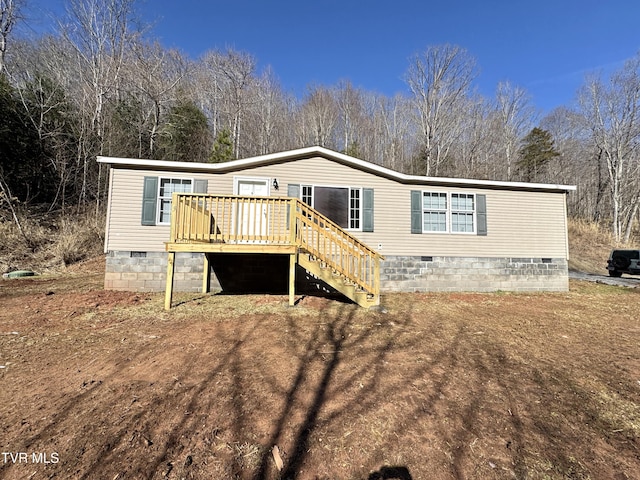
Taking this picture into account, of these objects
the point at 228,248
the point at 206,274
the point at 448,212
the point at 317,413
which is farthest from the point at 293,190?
the point at 317,413

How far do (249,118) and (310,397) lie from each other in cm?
2161

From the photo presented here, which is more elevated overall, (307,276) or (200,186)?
(200,186)

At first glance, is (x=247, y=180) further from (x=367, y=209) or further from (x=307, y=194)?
(x=367, y=209)

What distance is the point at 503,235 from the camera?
9227mm

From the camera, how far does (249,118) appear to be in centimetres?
2111

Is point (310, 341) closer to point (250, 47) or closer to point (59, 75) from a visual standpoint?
point (59, 75)

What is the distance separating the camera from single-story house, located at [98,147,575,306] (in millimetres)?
7781

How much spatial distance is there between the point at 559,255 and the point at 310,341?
954 centimetres

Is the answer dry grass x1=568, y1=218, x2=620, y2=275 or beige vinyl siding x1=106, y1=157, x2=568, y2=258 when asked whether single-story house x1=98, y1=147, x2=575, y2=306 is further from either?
dry grass x1=568, y1=218, x2=620, y2=275

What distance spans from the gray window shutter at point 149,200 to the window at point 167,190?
120mm

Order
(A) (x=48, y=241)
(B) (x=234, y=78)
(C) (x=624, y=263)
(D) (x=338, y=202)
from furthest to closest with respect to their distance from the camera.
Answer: (B) (x=234, y=78)
(C) (x=624, y=263)
(A) (x=48, y=241)
(D) (x=338, y=202)

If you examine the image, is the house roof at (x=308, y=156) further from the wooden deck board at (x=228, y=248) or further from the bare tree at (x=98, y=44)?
the bare tree at (x=98, y=44)

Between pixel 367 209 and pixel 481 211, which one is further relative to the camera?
pixel 481 211

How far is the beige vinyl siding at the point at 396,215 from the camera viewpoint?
25.5 ft
